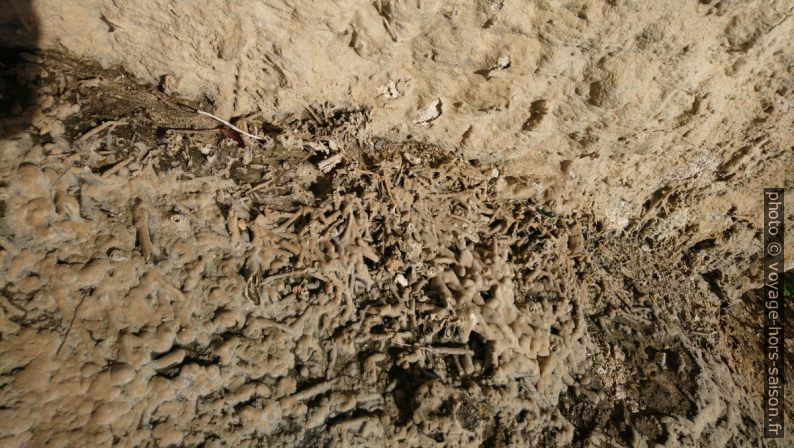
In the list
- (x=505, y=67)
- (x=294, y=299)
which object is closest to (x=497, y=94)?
(x=505, y=67)

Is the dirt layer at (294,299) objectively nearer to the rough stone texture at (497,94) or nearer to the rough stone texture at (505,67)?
the rough stone texture at (497,94)

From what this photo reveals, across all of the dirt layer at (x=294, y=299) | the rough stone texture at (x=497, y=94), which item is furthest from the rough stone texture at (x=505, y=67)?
the dirt layer at (x=294, y=299)

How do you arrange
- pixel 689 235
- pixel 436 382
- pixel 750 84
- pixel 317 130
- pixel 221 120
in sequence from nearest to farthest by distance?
pixel 436 382 < pixel 221 120 < pixel 317 130 < pixel 750 84 < pixel 689 235

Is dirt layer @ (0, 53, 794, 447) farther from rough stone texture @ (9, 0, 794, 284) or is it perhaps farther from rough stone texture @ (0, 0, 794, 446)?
rough stone texture @ (9, 0, 794, 284)

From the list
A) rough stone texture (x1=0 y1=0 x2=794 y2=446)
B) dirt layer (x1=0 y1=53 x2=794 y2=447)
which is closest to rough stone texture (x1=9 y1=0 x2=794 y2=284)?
rough stone texture (x1=0 y1=0 x2=794 y2=446)

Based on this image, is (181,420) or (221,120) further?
(221,120)

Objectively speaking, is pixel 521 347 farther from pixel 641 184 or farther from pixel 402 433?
pixel 641 184

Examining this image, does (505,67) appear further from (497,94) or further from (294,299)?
(294,299)

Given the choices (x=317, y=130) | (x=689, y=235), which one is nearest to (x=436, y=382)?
(x=317, y=130)

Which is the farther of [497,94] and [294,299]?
[497,94]
